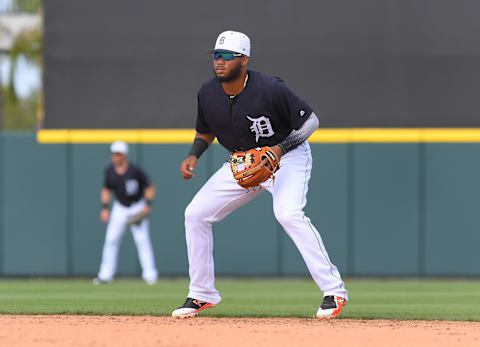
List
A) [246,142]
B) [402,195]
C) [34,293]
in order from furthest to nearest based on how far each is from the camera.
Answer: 1. [402,195]
2. [34,293]
3. [246,142]

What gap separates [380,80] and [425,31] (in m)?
0.84

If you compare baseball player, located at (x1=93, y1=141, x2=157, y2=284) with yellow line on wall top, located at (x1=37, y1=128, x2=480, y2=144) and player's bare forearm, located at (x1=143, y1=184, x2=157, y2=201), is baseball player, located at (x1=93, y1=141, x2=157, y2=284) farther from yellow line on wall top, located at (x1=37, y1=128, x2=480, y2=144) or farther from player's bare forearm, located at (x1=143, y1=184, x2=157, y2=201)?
yellow line on wall top, located at (x1=37, y1=128, x2=480, y2=144)

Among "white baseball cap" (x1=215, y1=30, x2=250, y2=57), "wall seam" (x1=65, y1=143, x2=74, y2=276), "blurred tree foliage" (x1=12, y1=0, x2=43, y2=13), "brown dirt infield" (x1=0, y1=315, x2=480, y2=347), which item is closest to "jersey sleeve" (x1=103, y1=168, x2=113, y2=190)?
"wall seam" (x1=65, y1=143, x2=74, y2=276)

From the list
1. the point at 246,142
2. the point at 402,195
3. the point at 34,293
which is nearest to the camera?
the point at 246,142

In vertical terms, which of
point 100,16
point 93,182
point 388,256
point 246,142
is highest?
point 100,16

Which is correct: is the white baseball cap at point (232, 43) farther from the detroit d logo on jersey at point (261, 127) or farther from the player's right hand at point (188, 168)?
the player's right hand at point (188, 168)

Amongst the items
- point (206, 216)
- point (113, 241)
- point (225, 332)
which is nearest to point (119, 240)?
point (113, 241)

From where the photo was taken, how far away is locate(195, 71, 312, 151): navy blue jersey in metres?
7.47

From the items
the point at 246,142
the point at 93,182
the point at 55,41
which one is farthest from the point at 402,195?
the point at 246,142

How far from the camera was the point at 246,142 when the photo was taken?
7629 mm

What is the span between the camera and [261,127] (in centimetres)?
755

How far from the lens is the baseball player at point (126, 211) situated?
539 inches

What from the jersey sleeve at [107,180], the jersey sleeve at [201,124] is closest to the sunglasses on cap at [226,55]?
the jersey sleeve at [201,124]

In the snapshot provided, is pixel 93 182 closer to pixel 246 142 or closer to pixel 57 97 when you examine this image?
pixel 57 97
